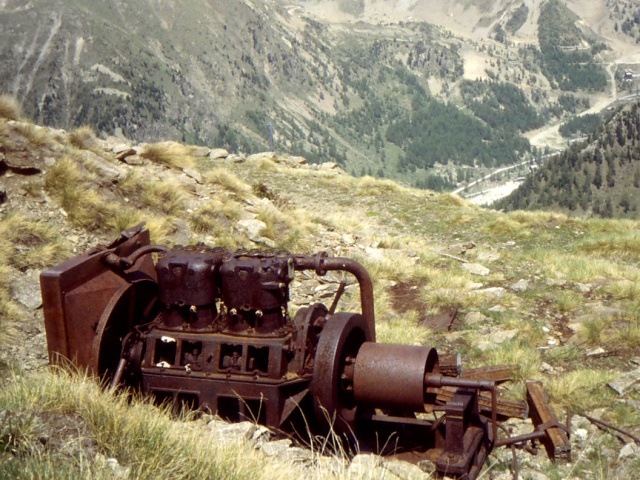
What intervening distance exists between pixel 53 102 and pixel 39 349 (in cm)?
19593

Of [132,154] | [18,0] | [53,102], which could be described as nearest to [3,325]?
[132,154]

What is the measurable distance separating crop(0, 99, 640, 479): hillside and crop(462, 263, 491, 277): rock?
0.05 m

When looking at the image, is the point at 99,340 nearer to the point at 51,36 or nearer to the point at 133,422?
the point at 133,422

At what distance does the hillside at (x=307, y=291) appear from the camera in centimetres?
327

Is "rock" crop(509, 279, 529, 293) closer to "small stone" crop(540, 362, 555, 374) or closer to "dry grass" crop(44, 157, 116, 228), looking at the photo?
"small stone" crop(540, 362, 555, 374)

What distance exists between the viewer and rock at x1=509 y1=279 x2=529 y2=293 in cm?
958

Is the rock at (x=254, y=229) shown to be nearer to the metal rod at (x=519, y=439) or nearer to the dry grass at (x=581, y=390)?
the dry grass at (x=581, y=390)

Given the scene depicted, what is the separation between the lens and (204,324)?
4754 millimetres


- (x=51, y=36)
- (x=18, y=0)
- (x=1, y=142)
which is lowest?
(x=1, y=142)

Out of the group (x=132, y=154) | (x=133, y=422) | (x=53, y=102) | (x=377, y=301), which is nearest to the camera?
(x=133, y=422)

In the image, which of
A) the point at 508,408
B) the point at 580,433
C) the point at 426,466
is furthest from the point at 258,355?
the point at 580,433

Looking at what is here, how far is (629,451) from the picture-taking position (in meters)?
4.57

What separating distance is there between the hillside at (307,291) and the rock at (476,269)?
5 cm

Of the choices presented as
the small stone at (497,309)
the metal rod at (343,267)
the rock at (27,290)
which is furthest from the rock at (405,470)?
the small stone at (497,309)
